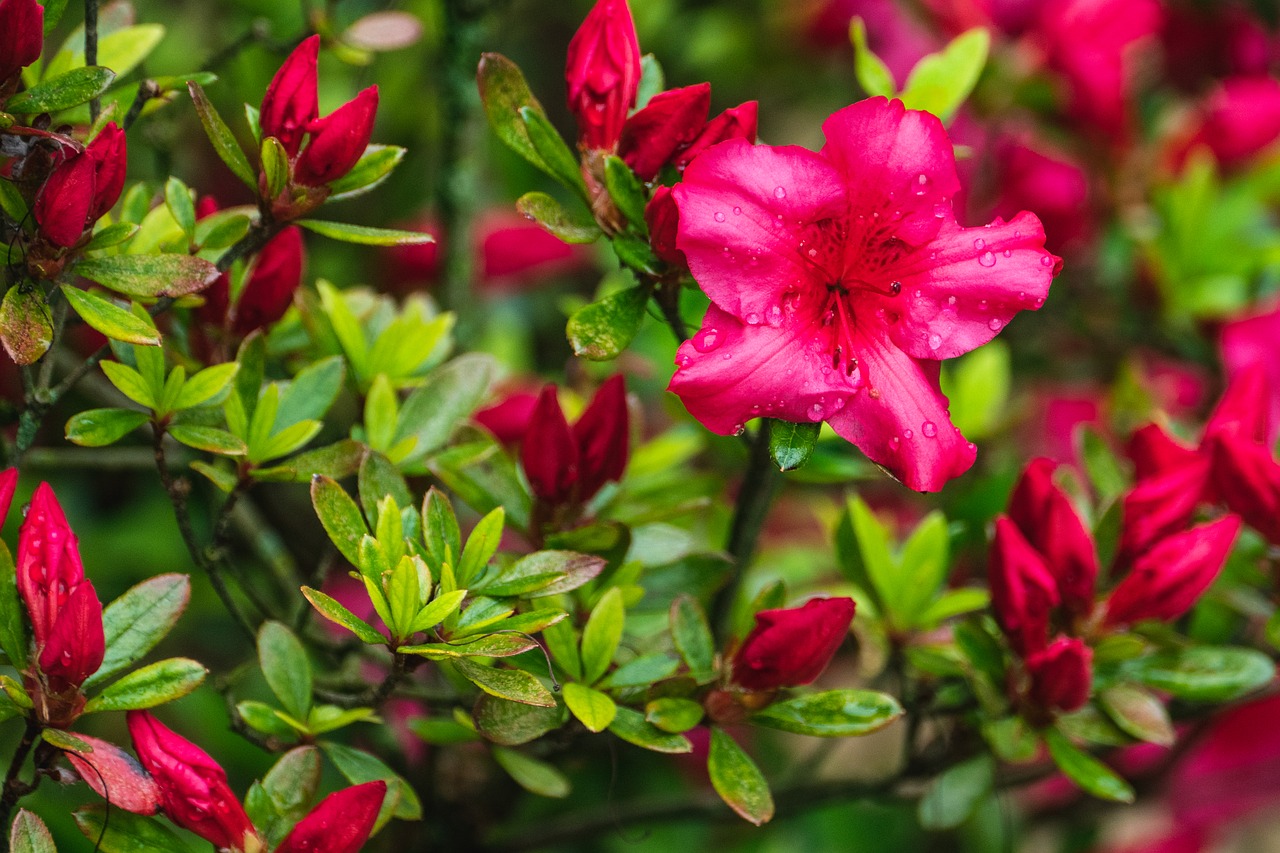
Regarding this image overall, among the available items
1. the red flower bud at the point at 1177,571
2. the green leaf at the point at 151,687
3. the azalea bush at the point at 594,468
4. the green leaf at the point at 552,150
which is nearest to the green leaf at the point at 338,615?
the azalea bush at the point at 594,468

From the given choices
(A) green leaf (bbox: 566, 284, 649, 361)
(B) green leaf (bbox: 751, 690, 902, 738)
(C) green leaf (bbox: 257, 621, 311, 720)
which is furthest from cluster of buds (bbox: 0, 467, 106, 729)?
(B) green leaf (bbox: 751, 690, 902, 738)

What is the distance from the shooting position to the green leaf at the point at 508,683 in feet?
2.23

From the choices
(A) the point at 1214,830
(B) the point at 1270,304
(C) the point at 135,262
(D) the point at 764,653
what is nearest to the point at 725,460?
(D) the point at 764,653

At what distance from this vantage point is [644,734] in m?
0.76

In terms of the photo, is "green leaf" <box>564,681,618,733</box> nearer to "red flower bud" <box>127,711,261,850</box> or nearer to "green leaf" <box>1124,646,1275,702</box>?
"red flower bud" <box>127,711,261,850</box>

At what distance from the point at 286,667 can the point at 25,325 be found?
273 mm

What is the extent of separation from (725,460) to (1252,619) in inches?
20.9

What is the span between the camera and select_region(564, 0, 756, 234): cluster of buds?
2.35ft

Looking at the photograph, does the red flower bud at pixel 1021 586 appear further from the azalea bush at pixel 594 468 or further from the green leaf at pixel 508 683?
the green leaf at pixel 508 683

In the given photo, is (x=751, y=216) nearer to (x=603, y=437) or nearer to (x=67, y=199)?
(x=603, y=437)

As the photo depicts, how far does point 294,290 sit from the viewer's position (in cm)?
89

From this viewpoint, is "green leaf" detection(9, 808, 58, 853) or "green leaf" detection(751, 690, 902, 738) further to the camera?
"green leaf" detection(751, 690, 902, 738)

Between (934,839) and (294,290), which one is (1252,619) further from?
(294,290)

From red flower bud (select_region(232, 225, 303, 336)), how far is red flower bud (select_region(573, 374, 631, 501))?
0.79 feet
